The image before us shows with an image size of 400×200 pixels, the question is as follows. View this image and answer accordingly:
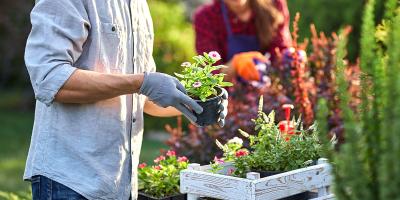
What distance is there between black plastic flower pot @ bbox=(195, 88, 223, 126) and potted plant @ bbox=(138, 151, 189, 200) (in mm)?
515

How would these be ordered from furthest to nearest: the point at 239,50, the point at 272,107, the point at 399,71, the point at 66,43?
the point at 239,50
the point at 272,107
the point at 66,43
the point at 399,71

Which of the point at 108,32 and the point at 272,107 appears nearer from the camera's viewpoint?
the point at 108,32

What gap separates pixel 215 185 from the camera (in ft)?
8.68

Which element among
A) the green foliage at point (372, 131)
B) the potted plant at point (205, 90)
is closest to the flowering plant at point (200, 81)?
the potted plant at point (205, 90)

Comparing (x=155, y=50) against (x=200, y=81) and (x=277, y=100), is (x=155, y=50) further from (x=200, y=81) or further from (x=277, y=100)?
(x=200, y=81)

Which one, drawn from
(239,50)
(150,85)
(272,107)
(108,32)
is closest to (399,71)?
(150,85)

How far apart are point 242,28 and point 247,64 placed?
290 mm

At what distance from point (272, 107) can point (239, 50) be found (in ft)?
1.73

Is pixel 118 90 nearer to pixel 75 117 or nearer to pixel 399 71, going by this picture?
pixel 75 117

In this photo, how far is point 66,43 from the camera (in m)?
2.52

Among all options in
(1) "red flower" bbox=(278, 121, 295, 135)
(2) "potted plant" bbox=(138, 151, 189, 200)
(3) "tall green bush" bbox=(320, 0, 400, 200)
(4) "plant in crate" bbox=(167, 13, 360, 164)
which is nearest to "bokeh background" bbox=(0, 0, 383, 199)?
(4) "plant in crate" bbox=(167, 13, 360, 164)

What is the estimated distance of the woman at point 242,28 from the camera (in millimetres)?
4660

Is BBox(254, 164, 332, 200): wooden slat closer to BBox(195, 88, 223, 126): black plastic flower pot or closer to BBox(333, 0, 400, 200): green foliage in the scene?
BBox(195, 88, 223, 126): black plastic flower pot

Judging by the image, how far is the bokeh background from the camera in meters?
7.59
